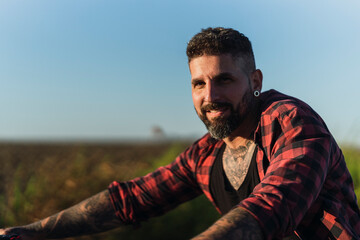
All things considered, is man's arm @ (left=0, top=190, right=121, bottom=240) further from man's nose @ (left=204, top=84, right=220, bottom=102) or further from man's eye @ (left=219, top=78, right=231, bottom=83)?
man's eye @ (left=219, top=78, right=231, bottom=83)

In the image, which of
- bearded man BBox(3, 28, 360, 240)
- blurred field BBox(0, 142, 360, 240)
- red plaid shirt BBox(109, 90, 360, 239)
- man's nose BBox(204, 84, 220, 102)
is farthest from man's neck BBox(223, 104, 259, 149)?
blurred field BBox(0, 142, 360, 240)

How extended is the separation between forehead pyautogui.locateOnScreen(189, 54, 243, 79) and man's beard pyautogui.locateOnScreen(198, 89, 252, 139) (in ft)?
0.58

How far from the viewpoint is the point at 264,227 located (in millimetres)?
1410

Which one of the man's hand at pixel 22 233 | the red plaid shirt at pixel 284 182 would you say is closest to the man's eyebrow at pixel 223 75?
the red plaid shirt at pixel 284 182

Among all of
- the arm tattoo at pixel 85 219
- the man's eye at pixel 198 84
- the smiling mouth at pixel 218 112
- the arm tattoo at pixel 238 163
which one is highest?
the man's eye at pixel 198 84

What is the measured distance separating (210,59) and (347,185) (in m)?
1.00

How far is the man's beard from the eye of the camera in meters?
2.26

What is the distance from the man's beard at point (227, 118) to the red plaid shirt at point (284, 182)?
0.12 metres

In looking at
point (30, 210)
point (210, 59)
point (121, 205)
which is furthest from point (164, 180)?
point (30, 210)

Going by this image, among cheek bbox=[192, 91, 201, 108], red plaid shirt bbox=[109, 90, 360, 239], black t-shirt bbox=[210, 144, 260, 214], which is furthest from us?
cheek bbox=[192, 91, 201, 108]

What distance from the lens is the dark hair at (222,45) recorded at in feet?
7.35

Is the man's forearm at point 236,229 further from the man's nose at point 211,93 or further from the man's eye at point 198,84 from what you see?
the man's eye at point 198,84

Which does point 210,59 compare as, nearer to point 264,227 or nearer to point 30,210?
point 264,227

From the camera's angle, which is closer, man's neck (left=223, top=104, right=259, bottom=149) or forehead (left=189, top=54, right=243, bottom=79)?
forehead (left=189, top=54, right=243, bottom=79)
